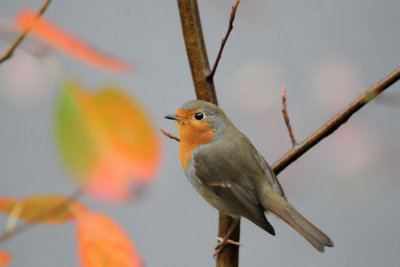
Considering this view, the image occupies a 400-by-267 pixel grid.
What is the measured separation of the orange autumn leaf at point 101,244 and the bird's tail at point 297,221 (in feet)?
0.68

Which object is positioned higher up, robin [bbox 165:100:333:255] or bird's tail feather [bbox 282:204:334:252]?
robin [bbox 165:100:333:255]

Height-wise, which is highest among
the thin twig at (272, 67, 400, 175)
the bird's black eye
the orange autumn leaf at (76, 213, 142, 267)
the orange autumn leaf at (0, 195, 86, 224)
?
the bird's black eye

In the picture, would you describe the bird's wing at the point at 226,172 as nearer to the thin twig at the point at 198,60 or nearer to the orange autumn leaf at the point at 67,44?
the thin twig at the point at 198,60

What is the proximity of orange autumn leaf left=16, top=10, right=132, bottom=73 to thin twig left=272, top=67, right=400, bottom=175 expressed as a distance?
0.25 m

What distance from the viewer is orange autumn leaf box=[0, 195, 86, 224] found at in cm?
34

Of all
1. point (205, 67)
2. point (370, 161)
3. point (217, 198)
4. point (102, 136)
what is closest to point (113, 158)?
point (102, 136)

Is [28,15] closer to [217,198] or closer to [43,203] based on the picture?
[43,203]

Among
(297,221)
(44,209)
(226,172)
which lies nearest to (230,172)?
(226,172)

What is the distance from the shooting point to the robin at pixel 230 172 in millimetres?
562

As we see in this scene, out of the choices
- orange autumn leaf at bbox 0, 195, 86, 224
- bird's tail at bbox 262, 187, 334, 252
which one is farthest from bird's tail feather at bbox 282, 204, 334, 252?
orange autumn leaf at bbox 0, 195, 86, 224

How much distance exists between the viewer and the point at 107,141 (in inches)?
11.0

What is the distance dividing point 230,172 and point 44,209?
0.31 m

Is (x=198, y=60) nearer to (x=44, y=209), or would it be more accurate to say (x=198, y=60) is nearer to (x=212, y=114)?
(x=212, y=114)

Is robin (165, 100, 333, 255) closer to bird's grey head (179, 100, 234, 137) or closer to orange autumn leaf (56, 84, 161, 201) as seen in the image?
bird's grey head (179, 100, 234, 137)
